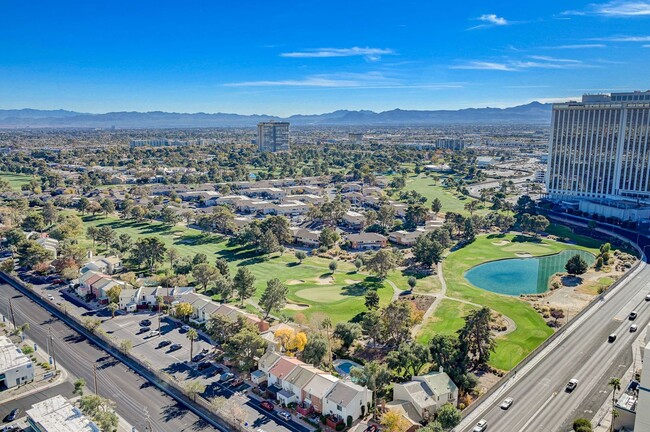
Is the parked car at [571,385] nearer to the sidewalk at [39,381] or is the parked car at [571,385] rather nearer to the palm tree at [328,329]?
the palm tree at [328,329]

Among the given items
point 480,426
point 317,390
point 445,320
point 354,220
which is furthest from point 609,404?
point 354,220

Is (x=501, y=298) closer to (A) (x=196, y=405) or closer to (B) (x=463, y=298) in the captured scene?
(B) (x=463, y=298)

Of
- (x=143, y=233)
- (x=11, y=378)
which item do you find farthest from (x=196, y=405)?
(x=143, y=233)

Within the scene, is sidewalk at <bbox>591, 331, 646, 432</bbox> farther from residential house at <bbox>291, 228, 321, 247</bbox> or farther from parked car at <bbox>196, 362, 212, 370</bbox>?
residential house at <bbox>291, 228, 321, 247</bbox>

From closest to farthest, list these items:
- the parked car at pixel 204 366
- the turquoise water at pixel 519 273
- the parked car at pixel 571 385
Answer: the parked car at pixel 571 385, the parked car at pixel 204 366, the turquoise water at pixel 519 273

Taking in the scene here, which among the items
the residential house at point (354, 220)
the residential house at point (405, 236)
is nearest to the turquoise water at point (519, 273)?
the residential house at point (405, 236)

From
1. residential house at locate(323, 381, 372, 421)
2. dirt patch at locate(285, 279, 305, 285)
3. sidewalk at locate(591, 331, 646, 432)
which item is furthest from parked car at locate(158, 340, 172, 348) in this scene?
sidewalk at locate(591, 331, 646, 432)
